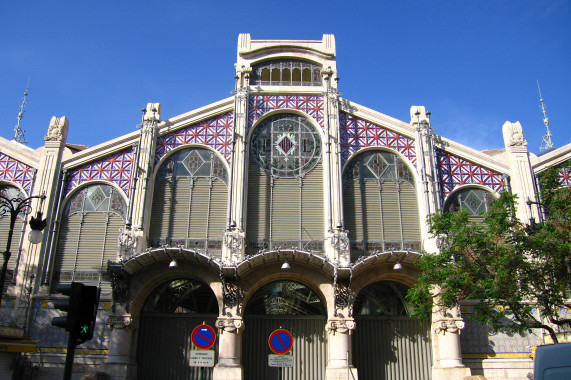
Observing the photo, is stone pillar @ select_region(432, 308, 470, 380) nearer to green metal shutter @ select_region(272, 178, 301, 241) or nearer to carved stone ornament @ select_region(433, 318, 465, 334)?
carved stone ornament @ select_region(433, 318, 465, 334)

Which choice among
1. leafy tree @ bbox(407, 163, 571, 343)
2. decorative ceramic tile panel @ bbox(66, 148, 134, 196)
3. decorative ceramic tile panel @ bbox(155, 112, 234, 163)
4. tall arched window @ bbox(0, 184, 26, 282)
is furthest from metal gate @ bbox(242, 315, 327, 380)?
tall arched window @ bbox(0, 184, 26, 282)

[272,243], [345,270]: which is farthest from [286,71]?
[345,270]

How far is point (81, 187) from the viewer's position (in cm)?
2442

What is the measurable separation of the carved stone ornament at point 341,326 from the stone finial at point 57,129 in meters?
14.8

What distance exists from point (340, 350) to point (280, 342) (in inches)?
304

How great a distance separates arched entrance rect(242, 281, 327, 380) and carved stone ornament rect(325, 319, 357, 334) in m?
1.32

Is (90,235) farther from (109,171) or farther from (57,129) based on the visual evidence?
(57,129)

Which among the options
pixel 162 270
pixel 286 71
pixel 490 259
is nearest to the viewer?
pixel 490 259

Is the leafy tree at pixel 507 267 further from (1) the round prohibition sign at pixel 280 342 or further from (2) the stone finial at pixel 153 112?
(2) the stone finial at pixel 153 112

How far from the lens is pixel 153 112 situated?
25391mm

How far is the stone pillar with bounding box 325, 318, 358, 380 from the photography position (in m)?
20.6

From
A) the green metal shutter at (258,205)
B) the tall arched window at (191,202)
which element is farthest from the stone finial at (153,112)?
the green metal shutter at (258,205)

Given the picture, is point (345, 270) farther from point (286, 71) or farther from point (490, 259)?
point (286, 71)

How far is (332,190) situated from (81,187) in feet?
37.2
